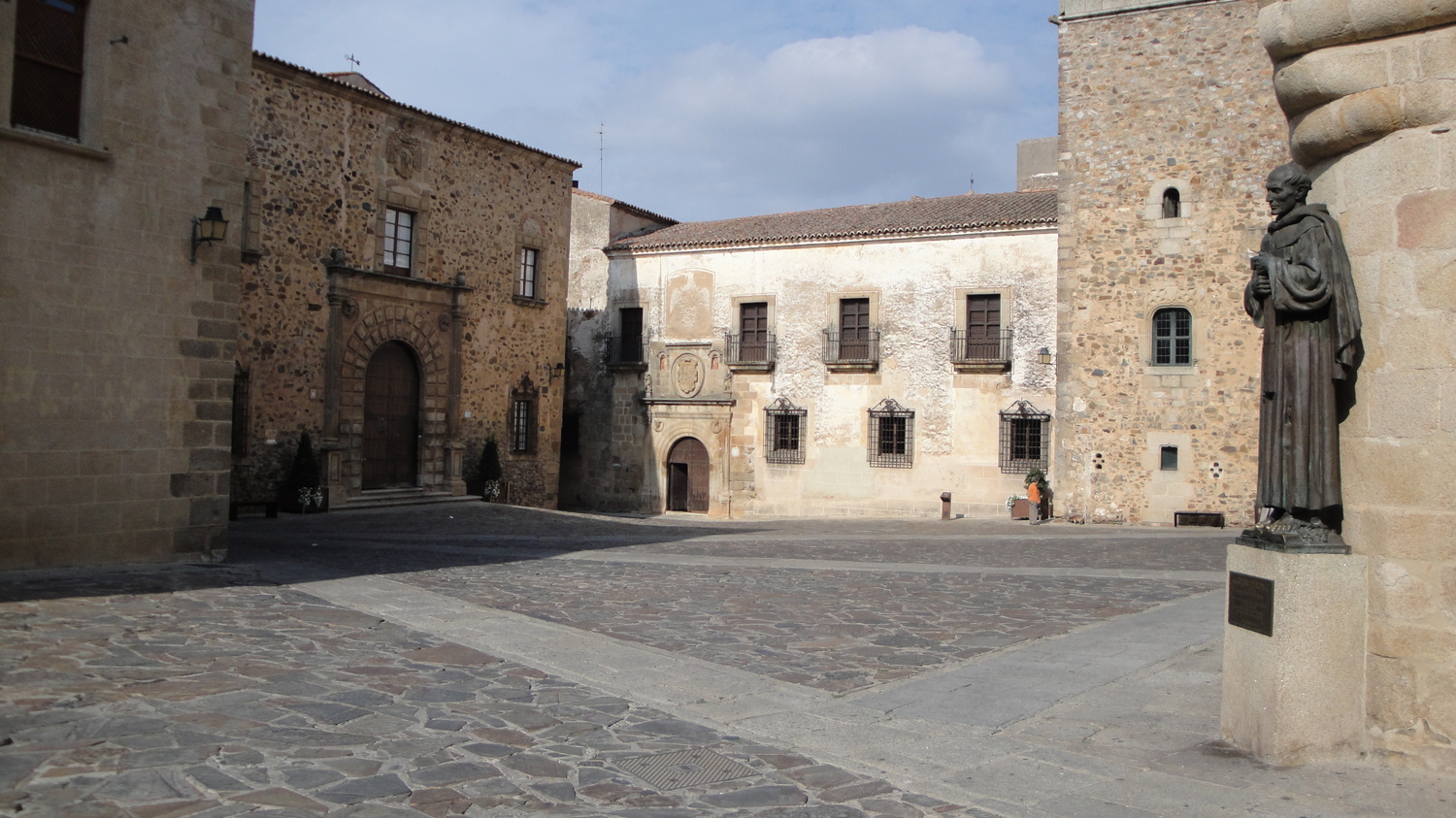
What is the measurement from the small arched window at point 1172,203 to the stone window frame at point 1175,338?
177cm

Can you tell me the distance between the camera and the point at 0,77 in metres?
8.77

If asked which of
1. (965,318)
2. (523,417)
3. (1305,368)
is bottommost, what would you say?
(523,417)

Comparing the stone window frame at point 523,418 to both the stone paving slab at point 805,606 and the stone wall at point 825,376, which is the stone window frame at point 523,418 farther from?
the stone paving slab at point 805,606

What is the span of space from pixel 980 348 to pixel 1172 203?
197 inches

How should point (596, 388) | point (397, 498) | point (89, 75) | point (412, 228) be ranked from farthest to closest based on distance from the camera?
point (596, 388) < point (412, 228) < point (397, 498) < point (89, 75)

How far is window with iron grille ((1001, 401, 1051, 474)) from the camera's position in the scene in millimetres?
22547

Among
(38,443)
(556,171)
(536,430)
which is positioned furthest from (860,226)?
(38,443)

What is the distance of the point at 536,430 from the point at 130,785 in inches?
786

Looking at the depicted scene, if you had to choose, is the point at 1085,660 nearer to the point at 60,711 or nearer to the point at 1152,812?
the point at 1152,812

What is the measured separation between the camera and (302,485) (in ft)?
58.9

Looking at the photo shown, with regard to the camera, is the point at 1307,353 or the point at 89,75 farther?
the point at 89,75

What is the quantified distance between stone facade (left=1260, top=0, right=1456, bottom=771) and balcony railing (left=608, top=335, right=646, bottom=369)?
23228mm

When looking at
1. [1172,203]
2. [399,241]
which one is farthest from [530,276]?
[1172,203]

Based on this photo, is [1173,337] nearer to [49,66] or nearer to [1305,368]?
[1305,368]
